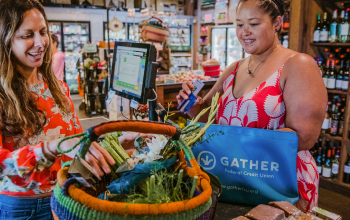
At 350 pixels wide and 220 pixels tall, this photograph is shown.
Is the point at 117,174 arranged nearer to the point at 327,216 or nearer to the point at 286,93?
the point at 327,216

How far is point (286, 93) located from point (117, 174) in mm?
874

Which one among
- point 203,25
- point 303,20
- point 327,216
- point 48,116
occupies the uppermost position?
point 203,25

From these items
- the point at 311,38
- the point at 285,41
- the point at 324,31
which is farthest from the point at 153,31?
the point at 324,31

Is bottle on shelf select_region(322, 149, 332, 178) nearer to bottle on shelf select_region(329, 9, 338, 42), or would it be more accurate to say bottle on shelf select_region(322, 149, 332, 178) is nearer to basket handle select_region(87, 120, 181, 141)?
bottle on shelf select_region(329, 9, 338, 42)

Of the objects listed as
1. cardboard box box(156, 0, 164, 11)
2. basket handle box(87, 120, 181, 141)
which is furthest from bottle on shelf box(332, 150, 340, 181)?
cardboard box box(156, 0, 164, 11)

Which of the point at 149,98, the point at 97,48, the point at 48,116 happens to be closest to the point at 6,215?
the point at 48,116

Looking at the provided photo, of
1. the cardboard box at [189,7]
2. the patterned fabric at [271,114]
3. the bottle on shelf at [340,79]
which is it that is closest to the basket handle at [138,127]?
the patterned fabric at [271,114]

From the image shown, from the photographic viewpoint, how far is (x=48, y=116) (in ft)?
4.39

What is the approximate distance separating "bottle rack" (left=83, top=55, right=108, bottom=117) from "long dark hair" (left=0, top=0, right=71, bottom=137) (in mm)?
5759

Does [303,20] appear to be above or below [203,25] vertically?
below

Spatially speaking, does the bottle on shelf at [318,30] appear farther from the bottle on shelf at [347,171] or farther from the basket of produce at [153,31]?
the basket of produce at [153,31]

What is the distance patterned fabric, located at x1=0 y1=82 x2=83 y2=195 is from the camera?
0.96 metres

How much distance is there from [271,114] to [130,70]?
916mm

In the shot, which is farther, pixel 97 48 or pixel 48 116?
pixel 97 48
